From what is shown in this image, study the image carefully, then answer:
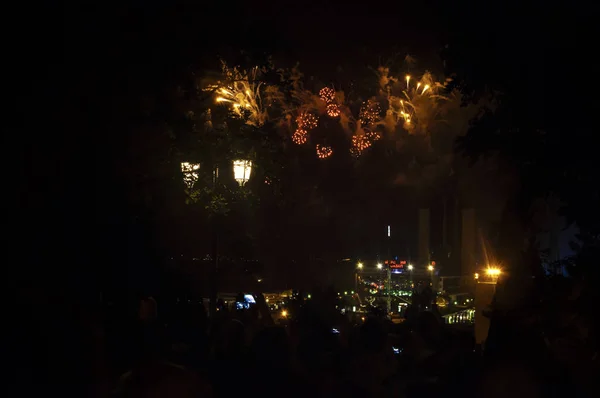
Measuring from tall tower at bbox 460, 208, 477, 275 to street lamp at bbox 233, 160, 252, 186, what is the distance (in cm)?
1302

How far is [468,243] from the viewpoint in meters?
26.2

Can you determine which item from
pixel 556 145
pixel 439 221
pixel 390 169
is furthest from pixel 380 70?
pixel 556 145

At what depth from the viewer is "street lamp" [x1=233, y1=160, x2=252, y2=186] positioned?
11.8 m

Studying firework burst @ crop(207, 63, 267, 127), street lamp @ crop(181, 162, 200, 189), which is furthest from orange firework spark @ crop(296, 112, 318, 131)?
street lamp @ crop(181, 162, 200, 189)

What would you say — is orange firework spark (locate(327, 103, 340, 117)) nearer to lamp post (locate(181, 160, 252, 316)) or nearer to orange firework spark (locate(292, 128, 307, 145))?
orange firework spark (locate(292, 128, 307, 145))

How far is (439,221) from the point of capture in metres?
31.7

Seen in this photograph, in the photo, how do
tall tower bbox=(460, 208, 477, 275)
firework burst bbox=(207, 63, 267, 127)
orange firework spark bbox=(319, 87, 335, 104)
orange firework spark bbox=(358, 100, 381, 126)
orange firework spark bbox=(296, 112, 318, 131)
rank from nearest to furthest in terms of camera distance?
firework burst bbox=(207, 63, 267, 127) < orange firework spark bbox=(319, 87, 335, 104) < orange firework spark bbox=(296, 112, 318, 131) < orange firework spark bbox=(358, 100, 381, 126) < tall tower bbox=(460, 208, 477, 275)

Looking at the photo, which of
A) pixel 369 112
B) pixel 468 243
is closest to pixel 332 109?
pixel 369 112

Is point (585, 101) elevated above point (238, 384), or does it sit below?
above

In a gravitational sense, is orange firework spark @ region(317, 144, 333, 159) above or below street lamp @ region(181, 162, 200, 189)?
above

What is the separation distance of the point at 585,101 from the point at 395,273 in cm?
2304

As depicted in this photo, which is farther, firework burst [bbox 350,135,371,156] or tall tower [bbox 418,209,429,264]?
tall tower [bbox 418,209,429,264]

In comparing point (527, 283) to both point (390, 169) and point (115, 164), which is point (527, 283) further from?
point (390, 169)

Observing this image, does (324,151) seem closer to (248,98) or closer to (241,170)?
(248,98)
